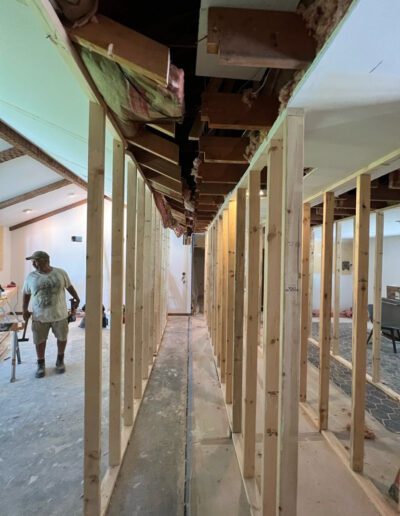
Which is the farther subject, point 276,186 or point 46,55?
point 276,186

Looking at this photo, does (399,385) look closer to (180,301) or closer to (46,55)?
(46,55)

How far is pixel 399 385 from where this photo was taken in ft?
10.5

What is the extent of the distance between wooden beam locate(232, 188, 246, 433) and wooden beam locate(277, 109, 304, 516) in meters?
1.04

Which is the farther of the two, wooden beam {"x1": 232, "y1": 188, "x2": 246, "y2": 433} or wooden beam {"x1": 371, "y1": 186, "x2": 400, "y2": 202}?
wooden beam {"x1": 371, "y1": 186, "x2": 400, "y2": 202}

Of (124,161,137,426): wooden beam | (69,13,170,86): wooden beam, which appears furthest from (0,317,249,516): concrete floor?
(69,13,170,86): wooden beam

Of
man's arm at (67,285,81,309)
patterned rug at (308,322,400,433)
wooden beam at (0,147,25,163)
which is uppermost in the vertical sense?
wooden beam at (0,147,25,163)

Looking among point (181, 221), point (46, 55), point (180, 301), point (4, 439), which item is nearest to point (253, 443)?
point (4, 439)

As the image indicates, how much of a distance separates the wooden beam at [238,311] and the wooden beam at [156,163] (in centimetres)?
51

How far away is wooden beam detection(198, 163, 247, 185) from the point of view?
2.12 metres

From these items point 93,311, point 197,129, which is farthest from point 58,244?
point 93,311

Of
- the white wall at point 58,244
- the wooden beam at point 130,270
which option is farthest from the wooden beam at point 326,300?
the white wall at point 58,244

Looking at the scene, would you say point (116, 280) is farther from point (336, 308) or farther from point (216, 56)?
point (336, 308)

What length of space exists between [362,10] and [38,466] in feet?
9.15

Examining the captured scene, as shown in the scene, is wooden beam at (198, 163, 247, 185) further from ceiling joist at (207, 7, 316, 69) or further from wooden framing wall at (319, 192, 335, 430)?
ceiling joist at (207, 7, 316, 69)
